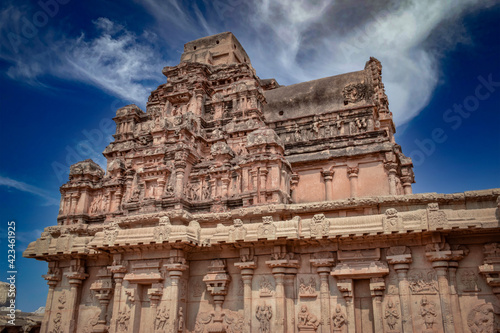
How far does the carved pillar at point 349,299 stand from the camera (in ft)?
42.1

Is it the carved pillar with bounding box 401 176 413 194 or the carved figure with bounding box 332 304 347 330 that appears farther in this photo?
the carved pillar with bounding box 401 176 413 194

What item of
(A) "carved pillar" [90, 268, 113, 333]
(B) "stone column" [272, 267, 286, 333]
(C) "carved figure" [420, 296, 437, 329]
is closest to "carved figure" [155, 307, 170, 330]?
(A) "carved pillar" [90, 268, 113, 333]

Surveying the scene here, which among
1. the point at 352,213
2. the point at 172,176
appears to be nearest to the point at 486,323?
the point at 352,213

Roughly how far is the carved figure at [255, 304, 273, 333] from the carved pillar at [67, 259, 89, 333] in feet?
27.5

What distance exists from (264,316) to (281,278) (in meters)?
1.35

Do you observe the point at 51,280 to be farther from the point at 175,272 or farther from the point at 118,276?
the point at 175,272

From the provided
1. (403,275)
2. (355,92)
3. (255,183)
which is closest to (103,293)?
(255,183)

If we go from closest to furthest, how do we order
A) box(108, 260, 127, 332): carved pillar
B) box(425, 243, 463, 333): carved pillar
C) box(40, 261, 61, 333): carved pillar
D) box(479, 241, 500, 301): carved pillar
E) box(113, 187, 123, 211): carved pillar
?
box(479, 241, 500, 301): carved pillar < box(425, 243, 463, 333): carved pillar < box(108, 260, 127, 332): carved pillar < box(40, 261, 61, 333): carved pillar < box(113, 187, 123, 211): carved pillar

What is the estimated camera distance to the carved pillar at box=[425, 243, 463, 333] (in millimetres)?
11719

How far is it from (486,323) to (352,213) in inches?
208

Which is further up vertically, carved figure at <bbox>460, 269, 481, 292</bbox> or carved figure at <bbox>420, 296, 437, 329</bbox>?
carved figure at <bbox>460, 269, 481, 292</bbox>

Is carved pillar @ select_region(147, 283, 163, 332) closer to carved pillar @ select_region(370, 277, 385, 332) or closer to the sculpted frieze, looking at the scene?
carved pillar @ select_region(370, 277, 385, 332)

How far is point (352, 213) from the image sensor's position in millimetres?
14961

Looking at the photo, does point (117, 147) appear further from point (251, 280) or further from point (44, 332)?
point (251, 280)
